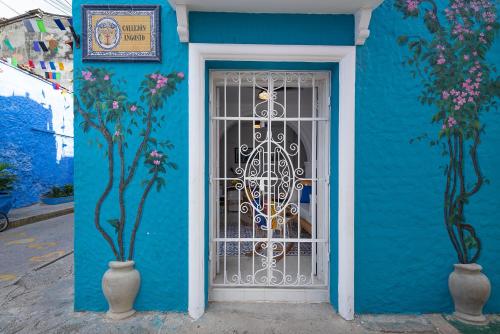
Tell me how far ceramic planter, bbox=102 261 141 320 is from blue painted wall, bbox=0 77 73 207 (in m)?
8.58

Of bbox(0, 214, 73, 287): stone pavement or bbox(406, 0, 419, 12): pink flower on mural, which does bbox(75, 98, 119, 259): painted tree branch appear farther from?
bbox(406, 0, 419, 12): pink flower on mural

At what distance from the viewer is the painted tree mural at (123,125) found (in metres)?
2.84

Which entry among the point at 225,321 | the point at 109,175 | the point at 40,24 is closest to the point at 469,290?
the point at 225,321

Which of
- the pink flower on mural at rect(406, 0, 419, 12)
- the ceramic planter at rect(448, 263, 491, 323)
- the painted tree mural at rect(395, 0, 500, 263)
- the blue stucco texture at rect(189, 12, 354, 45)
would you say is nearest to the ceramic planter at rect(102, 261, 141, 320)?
the blue stucco texture at rect(189, 12, 354, 45)

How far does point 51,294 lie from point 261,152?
9.53 ft

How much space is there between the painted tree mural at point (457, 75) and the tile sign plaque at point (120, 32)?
2.47 m

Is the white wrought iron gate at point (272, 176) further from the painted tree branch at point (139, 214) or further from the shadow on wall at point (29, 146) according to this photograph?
the shadow on wall at point (29, 146)

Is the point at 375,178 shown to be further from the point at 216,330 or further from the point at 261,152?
the point at 216,330

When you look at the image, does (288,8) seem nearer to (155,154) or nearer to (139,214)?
(155,154)

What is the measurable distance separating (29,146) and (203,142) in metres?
9.73

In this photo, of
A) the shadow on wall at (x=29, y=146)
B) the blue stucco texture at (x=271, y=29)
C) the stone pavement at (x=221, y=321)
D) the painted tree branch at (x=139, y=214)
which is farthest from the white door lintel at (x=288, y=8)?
the shadow on wall at (x=29, y=146)

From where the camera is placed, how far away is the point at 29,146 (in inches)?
382

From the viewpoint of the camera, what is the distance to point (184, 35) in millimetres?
2770

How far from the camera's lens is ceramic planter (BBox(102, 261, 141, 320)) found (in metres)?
2.71
